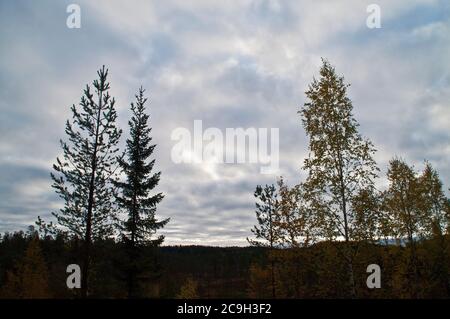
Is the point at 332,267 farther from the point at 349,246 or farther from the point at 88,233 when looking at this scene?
the point at 88,233

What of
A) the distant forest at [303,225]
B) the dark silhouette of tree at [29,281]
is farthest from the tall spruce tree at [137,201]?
the dark silhouette of tree at [29,281]

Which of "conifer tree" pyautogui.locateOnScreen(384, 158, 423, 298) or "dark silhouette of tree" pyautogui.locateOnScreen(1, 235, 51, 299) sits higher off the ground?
"conifer tree" pyautogui.locateOnScreen(384, 158, 423, 298)

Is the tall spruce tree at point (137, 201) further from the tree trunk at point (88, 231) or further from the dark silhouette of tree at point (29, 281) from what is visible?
the dark silhouette of tree at point (29, 281)

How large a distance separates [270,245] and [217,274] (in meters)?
126

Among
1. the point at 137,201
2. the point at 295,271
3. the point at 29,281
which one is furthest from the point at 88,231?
the point at 295,271

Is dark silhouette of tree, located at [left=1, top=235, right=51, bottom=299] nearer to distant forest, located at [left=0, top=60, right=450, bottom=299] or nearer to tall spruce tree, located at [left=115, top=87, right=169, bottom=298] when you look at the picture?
distant forest, located at [left=0, top=60, right=450, bottom=299]

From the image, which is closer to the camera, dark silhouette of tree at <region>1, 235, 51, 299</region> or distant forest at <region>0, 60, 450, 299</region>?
distant forest at <region>0, 60, 450, 299</region>

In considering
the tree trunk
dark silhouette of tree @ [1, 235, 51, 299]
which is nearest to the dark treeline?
dark silhouette of tree @ [1, 235, 51, 299]

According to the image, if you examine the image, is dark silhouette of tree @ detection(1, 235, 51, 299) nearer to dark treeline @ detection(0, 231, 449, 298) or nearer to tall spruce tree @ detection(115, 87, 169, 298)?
dark treeline @ detection(0, 231, 449, 298)
